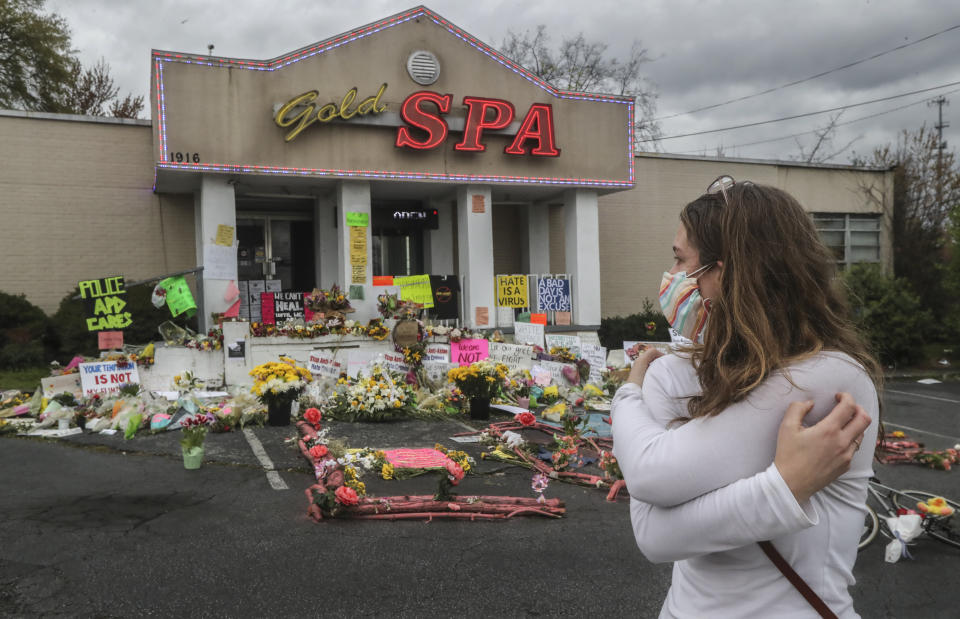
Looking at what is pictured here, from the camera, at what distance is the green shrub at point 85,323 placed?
12148 millimetres

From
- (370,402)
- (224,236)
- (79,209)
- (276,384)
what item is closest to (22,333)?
(79,209)

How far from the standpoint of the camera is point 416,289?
42.7ft

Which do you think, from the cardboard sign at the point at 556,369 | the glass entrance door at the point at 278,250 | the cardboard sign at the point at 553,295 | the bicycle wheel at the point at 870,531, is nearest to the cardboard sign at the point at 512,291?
the cardboard sign at the point at 553,295

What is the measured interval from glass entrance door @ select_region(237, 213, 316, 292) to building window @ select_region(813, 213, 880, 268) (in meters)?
14.8

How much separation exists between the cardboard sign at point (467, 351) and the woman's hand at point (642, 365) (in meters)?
9.50

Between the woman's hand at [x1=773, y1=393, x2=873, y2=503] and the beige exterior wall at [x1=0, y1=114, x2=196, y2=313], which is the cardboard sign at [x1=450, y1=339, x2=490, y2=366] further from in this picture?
the woman's hand at [x1=773, y1=393, x2=873, y2=503]

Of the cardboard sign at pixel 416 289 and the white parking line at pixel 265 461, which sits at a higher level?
the cardboard sign at pixel 416 289

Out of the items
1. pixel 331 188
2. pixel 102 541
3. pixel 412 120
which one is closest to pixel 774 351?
pixel 102 541

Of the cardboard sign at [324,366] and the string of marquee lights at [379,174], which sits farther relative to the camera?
the string of marquee lights at [379,174]

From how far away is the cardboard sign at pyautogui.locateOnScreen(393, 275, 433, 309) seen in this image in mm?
12875

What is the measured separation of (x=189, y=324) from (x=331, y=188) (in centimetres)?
374

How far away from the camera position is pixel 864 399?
141cm

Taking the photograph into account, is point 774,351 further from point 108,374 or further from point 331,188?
point 331,188

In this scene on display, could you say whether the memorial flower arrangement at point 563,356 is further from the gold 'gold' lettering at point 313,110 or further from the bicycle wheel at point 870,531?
the bicycle wheel at point 870,531
